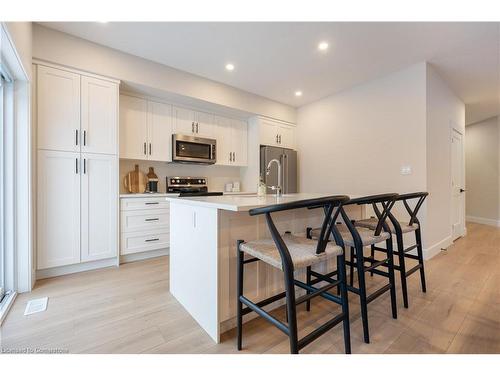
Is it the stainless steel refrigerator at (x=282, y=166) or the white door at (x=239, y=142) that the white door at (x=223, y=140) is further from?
the stainless steel refrigerator at (x=282, y=166)

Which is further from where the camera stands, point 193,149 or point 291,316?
point 193,149

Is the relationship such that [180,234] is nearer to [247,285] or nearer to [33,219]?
[247,285]

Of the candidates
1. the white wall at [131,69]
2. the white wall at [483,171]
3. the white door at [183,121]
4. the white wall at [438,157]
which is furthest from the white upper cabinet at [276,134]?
the white wall at [483,171]

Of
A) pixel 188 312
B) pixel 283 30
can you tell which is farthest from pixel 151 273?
pixel 283 30

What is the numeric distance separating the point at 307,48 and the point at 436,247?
317cm

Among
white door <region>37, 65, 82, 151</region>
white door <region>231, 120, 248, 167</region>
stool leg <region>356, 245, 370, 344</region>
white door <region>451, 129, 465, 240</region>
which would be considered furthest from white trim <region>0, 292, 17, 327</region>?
white door <region>451, 129, 465, 240</region>

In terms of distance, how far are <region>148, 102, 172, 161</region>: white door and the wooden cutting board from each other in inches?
12.5

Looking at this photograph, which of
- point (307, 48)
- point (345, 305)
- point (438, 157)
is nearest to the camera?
point (345, 305)

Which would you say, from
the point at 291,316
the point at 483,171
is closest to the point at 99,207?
the point at 291,316

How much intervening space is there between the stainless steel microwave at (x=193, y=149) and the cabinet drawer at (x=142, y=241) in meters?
1.13

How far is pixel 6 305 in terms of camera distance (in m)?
1.76

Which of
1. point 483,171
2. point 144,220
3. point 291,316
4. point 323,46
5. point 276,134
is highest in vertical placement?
point 323,46

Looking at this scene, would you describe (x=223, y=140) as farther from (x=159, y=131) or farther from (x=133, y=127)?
(x=133, y=127)

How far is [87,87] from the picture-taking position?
257 centimetres
